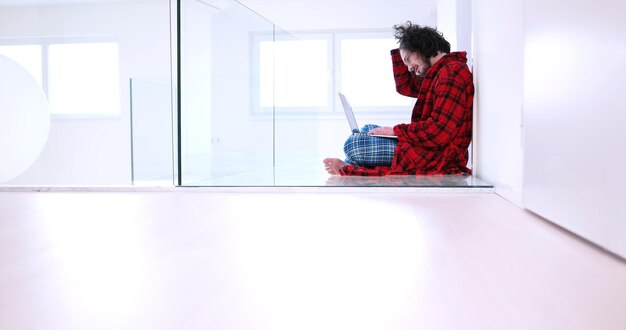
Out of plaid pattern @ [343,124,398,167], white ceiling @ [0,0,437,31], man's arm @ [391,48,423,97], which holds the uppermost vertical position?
white ceiling @ [0,0,437,31]

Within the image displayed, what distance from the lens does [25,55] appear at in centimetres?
295

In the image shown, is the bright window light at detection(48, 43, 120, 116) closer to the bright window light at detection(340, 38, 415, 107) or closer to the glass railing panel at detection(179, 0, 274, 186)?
the glass railing panel at detection(179, 0, 274, 186)

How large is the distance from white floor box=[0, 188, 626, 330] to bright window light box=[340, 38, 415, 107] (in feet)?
14.0

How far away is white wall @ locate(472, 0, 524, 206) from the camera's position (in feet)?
5.51

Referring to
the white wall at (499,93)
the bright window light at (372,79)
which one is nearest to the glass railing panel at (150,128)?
the white wall at (499,93)

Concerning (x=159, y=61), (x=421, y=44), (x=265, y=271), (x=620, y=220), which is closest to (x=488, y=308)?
(x=265, y=271)

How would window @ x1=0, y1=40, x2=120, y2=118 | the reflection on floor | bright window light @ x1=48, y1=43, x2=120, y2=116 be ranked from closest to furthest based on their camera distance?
the reflection on floor < window @ x1=0, y1=40, x2=120, y2=118 < bright window light @ x1=48, y1=43, x2=120, y2=116

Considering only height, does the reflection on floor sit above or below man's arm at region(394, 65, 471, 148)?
below

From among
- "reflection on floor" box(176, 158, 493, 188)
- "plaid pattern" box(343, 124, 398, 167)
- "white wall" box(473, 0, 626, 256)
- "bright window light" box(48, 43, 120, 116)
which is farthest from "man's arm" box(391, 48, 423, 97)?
"bright window light" box(48, 43, 120, 116)

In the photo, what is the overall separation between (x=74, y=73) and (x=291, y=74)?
156cm

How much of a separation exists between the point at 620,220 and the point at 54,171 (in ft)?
10.0

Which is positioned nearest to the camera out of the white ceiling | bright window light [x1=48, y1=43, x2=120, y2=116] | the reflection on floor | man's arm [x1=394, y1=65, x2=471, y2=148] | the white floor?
the white floor

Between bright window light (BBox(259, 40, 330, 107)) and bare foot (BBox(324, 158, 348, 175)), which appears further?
bright window light (BBox(259, 40, 330, 107))

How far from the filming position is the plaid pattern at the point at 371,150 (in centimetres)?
268
